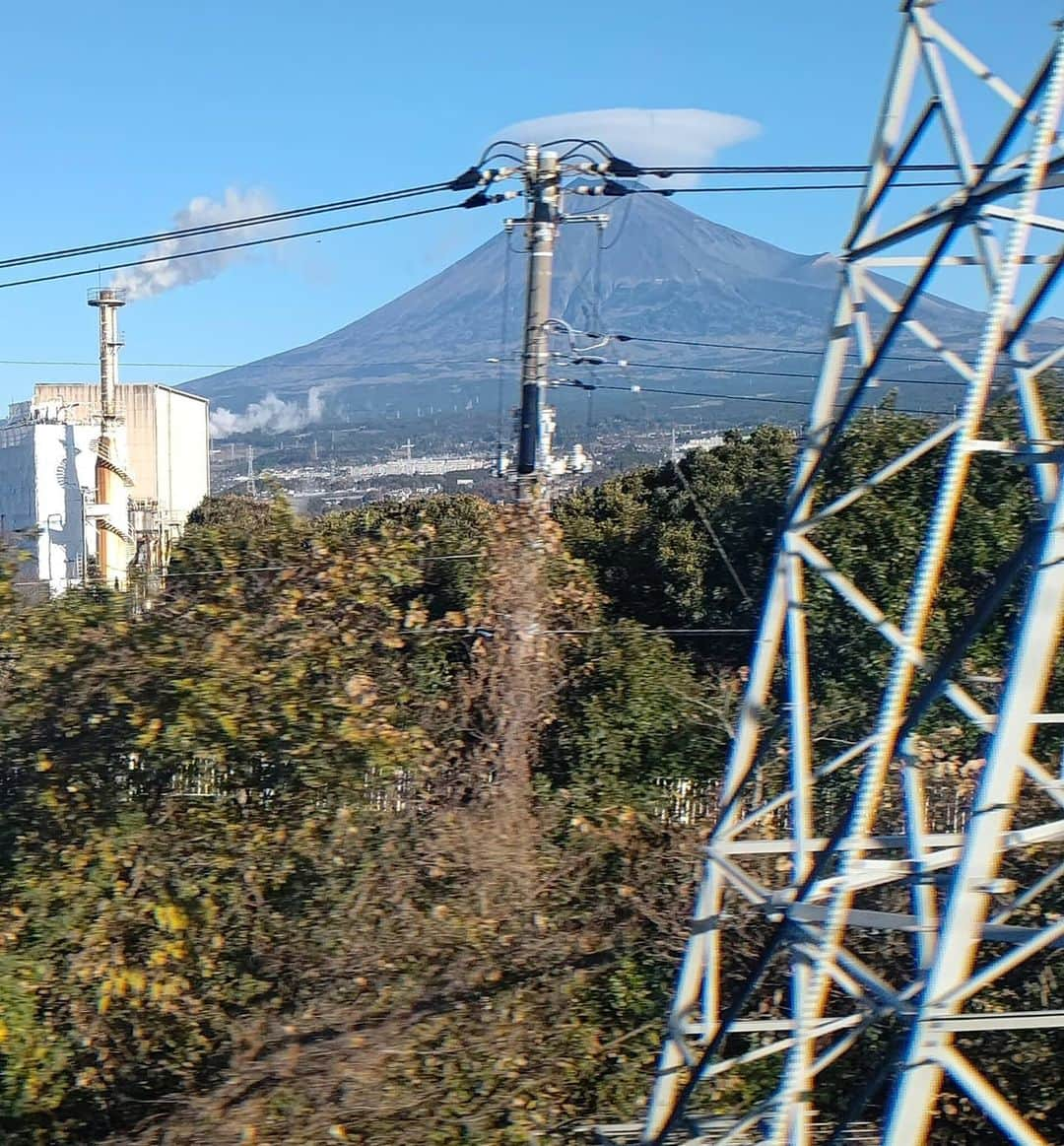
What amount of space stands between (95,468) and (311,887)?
104ft

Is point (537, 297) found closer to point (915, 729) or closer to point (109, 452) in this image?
point (915, 729)

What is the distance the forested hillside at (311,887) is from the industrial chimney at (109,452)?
1025 inches

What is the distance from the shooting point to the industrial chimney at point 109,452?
33688 mm

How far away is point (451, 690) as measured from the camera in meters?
8.20

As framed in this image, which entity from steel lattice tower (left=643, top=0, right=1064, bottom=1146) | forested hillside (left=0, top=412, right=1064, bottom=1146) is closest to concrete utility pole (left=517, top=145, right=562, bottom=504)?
forested hillside (left=0, top=412, right=1064, bottom=1146)

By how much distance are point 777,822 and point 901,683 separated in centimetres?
536

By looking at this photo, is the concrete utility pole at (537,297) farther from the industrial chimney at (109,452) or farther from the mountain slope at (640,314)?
the mountain slope at (640,314)

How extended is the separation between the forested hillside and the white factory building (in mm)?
15734

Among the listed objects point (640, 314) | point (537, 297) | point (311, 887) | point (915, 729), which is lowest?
point (311, 887)

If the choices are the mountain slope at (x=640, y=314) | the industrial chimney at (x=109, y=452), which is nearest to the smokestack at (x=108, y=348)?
the industrial chimney at (x=109, y=452)

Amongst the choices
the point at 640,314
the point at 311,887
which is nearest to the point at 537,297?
the point at 311,887

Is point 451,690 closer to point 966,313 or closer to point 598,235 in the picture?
point 598,235

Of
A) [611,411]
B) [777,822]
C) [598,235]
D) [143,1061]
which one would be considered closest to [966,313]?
[611,411]

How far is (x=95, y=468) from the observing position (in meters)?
Answer: 36.5
